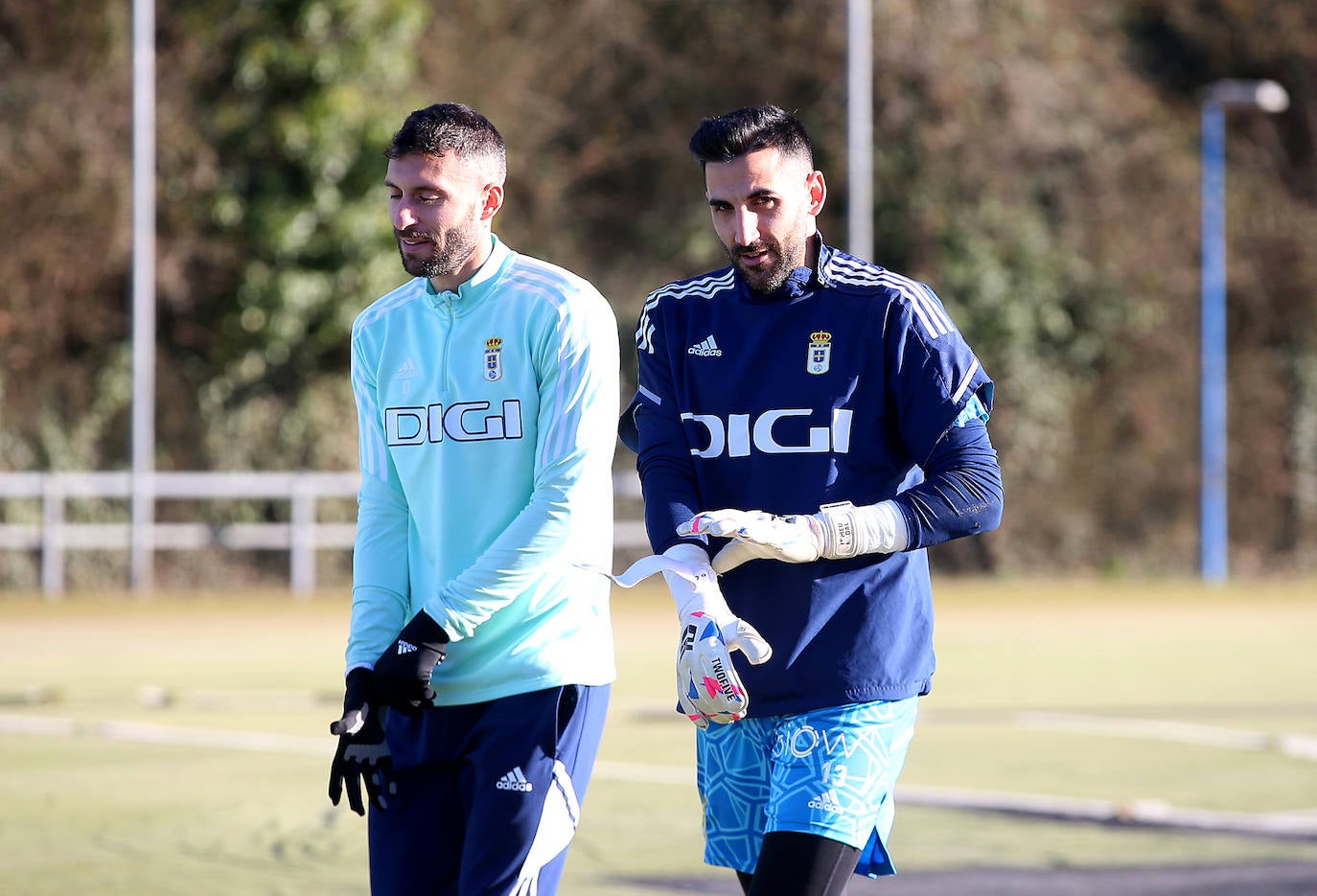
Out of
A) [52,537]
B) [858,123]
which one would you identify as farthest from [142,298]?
[858,123]

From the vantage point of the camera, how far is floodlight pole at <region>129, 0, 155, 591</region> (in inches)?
923

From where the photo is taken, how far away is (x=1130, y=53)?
31.6 m

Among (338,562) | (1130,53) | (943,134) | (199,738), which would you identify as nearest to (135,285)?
(338,562)

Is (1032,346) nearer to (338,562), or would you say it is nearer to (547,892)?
(338,562)

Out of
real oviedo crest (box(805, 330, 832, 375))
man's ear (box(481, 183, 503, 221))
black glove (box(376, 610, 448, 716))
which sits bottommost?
black glove (box(376, 610, 448, 716))

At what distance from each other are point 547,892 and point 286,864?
3581mm

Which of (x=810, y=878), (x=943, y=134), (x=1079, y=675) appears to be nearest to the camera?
(x=810, y=878)

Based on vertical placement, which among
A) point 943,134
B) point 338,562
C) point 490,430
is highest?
point 943,134

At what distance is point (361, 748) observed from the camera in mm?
4395

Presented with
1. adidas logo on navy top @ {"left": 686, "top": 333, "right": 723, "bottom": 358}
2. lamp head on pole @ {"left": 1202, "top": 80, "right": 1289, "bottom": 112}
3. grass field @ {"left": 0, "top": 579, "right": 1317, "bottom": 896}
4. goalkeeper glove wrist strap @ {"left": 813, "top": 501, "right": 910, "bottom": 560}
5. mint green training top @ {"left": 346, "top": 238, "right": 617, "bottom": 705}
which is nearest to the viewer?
goalkeeper glove wrist strap @ {"left": 813, "top": 501, "right": 910, "bottom": 560}

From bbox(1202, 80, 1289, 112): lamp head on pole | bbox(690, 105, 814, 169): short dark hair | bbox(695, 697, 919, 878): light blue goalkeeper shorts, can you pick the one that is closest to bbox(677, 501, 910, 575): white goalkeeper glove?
bbox(695, 697, 919, 878): light blue goalkeeper shorts

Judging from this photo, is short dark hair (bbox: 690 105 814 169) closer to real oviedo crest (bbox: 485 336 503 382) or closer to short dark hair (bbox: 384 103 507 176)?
short dark hair (bbox: 384 103 507 176)

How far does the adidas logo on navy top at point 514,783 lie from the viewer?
441 cm

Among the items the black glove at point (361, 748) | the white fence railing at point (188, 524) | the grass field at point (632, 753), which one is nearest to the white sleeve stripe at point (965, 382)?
the black glove at point (361, 748)
